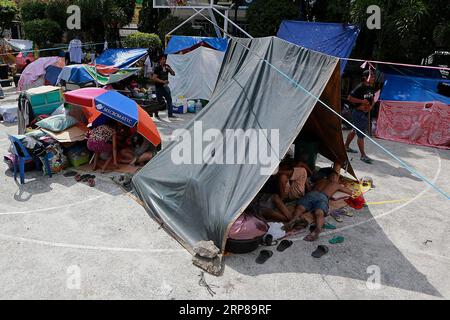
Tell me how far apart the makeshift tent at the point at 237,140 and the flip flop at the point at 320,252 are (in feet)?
A: 3.81

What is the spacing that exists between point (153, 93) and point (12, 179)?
655cm

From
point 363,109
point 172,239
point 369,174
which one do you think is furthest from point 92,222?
point 363,109

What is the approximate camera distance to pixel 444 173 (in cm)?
828

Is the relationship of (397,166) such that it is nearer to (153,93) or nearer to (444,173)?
(444,173)

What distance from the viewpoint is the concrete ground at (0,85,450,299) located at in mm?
4129

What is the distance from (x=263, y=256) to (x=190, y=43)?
9.73 metres

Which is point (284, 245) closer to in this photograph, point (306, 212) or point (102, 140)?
point (306, 212)

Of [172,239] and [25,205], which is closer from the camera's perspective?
[172,239]

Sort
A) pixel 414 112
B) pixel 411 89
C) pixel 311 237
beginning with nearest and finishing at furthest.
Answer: pixel 311 237 < pixel 414 112 < pixel 411 89

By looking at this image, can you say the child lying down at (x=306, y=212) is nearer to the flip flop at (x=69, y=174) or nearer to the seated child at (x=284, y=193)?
the seated child at (x=284, y=193)

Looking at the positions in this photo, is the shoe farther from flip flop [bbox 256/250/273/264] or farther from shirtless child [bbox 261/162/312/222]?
flip flop [bbox 256/250/273/264]

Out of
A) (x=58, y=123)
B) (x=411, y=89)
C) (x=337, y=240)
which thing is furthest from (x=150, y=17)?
(x=337, y=240)

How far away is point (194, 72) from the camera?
41.4 feet

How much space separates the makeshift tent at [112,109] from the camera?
6523 millimetres
